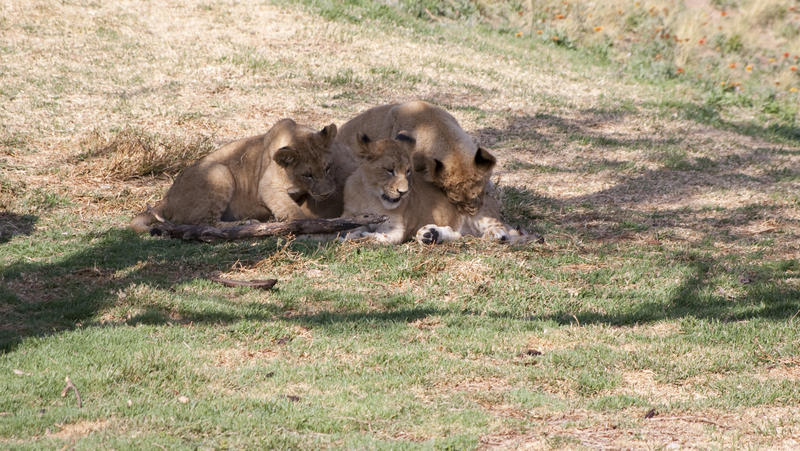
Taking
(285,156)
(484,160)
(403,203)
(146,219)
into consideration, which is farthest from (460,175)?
(146,219)

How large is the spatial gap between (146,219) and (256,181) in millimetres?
1100

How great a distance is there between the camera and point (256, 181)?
8586 mm

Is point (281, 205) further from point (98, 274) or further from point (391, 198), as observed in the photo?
point (98, 274)

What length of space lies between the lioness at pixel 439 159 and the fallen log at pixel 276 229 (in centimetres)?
42

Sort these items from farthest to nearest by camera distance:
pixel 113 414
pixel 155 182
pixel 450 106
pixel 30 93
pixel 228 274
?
pixel 450 106
pixel 30 93
pixel 155 182
pixel 228 274
pixel 113 414

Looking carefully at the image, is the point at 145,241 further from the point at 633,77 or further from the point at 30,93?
the point at 633,77

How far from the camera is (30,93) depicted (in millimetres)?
13070

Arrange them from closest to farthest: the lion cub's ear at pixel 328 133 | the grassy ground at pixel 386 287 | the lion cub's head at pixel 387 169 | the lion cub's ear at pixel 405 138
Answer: the grassy ground at pixel 386 287 → the lion cub's head at pixel 387 169 → the lion cub's ear at pixel 328 133 → the lion cub's ear at pixel 405 138

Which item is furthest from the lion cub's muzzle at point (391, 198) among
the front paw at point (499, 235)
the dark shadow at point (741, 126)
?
the dark shadow at point (741, 126)

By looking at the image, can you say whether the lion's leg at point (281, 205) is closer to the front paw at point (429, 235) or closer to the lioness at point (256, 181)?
the lioness at point (256, 181)

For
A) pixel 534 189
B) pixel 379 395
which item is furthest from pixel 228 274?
pixel 534 189

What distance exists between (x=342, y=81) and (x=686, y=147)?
5424 mm

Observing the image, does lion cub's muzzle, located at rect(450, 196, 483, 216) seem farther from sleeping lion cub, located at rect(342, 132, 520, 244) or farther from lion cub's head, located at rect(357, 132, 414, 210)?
lion cub's head, located at rect(357, 132, 414, 210)

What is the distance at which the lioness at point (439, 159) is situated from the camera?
821 cm
